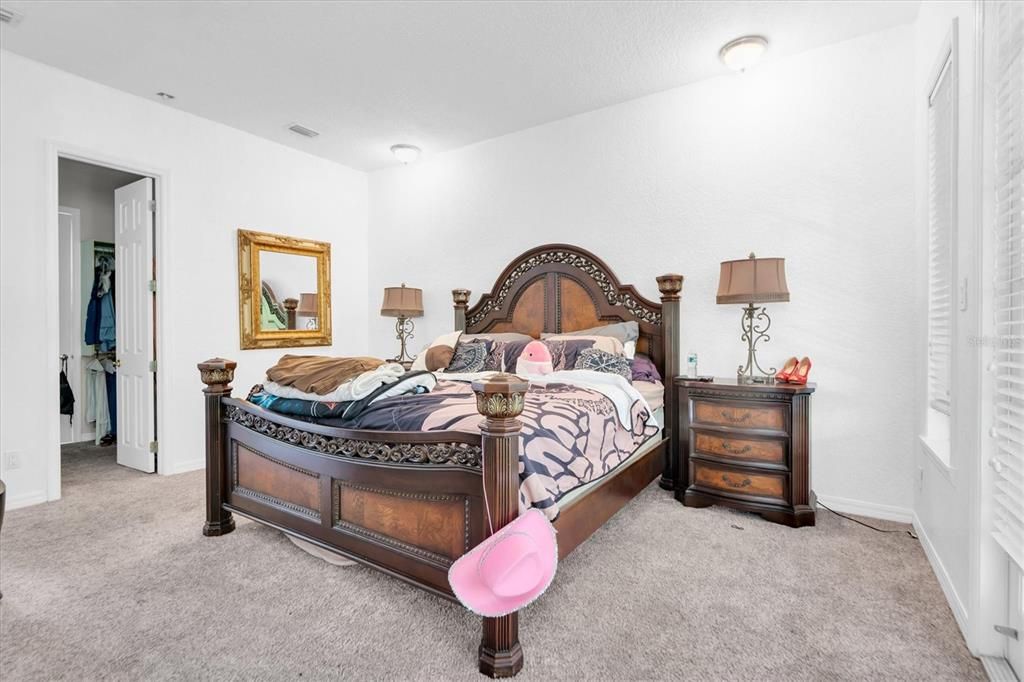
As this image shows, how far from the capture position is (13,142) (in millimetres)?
3168

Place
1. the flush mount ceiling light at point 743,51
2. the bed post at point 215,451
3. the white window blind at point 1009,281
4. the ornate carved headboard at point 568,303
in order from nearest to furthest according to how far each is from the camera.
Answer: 1. the white window blind at point 1009,281
2. the bed post at point 215,451
3. the flush mount ceiling light at point 743,51
4. the ornate carved headboard at point 568,303

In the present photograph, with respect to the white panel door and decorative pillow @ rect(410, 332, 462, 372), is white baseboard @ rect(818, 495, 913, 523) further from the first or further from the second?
the white panel door

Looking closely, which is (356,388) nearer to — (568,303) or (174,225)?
(568,303)

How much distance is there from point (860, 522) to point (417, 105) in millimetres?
4134

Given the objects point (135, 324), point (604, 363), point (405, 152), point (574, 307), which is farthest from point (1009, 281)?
point (135, 324)

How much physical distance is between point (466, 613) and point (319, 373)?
1.22 meters

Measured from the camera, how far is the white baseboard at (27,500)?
3.10 m

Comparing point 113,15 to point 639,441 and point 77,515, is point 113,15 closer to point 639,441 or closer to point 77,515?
point 77,515

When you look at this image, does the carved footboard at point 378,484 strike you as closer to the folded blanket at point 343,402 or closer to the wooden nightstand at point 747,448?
the folded blanket at point 343,402

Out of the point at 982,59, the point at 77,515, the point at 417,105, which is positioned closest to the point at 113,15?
the point at 417,105

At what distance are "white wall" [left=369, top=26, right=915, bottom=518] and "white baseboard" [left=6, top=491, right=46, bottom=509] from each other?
12.5 ft

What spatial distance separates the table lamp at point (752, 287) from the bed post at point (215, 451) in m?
2.89

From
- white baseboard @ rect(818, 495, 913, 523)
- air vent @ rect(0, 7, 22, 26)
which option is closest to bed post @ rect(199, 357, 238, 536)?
air vent @ rect(0, 7, 22, 26)

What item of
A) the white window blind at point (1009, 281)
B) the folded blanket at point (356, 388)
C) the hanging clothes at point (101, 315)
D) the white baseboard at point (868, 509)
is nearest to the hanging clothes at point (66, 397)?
the hanging clothes at point (101, 315)
